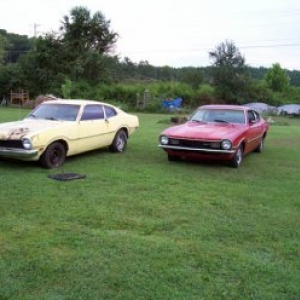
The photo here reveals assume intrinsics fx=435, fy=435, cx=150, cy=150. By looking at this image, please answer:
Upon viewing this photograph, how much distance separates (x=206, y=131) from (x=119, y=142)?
2.71 metres

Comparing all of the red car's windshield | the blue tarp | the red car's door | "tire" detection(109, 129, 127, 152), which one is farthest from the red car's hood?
the blue tarp

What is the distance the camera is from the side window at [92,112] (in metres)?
9.77

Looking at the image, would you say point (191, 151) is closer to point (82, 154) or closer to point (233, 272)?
point (82, 154)

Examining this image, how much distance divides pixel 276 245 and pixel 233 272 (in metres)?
0.94

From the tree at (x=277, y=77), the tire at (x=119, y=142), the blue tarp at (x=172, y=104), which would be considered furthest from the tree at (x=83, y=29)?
the tire at (x=119, y=142)

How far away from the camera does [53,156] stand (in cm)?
874

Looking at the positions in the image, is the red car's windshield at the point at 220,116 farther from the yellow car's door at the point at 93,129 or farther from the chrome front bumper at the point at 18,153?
the chrome front bumper at the point at 18,153

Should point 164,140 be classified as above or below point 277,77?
below

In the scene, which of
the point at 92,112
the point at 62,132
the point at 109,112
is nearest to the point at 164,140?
the point at 92,112

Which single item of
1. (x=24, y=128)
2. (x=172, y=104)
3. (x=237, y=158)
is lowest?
(x=237, y=158)

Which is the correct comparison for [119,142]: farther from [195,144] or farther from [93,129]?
[195,144]

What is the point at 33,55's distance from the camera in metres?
41.6

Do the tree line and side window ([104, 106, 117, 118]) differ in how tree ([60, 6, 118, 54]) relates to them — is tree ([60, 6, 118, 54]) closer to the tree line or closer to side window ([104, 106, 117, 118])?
the tree line

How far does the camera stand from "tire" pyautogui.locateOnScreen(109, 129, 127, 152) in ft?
35.6
